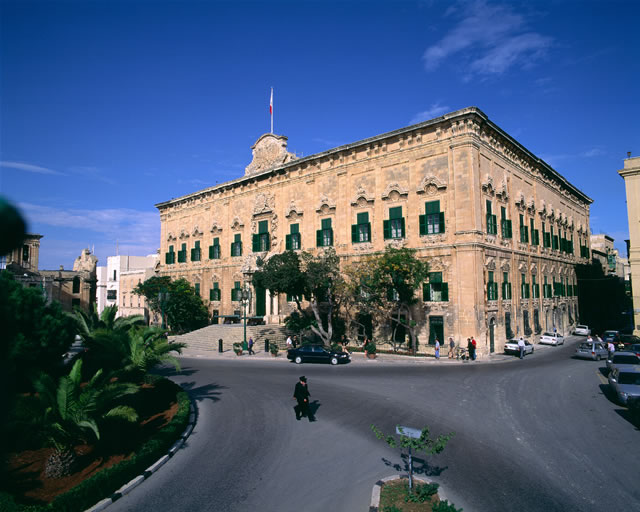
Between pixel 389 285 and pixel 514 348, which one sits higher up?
pixel 389 285

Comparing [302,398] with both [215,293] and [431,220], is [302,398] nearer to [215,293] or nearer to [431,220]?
[431,220]

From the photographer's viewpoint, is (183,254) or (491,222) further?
(183,254)

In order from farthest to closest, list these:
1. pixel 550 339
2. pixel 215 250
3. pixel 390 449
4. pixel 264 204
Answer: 1. pixel 215 250
2. pixel 264 204
3. pixel 550 339
4. pixel 390 449

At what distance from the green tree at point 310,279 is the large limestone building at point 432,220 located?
3023mm

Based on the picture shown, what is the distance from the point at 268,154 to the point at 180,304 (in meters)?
17.2

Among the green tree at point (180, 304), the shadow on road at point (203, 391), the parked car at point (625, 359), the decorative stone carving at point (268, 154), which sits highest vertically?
the decorative stone carving at point (268, 154)

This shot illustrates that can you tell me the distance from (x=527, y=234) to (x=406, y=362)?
1784cm

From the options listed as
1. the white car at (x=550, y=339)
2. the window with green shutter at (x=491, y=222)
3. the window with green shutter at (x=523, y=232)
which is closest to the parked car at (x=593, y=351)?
the white car at (x=550, y=339)

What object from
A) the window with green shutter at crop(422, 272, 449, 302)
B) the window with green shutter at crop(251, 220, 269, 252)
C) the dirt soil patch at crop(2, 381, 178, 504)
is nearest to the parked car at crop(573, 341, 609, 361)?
the window with green shutter at crop(422, 272, 449, 302)

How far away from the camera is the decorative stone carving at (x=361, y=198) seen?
33312 mm

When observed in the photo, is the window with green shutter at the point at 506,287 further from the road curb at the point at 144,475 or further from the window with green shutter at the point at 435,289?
the road curb at the point at 144,475

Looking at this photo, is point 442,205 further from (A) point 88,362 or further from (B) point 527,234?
(A) point 88,362

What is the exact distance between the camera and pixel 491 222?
1215 inches

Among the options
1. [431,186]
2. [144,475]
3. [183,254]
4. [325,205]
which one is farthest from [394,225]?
[183,254]
